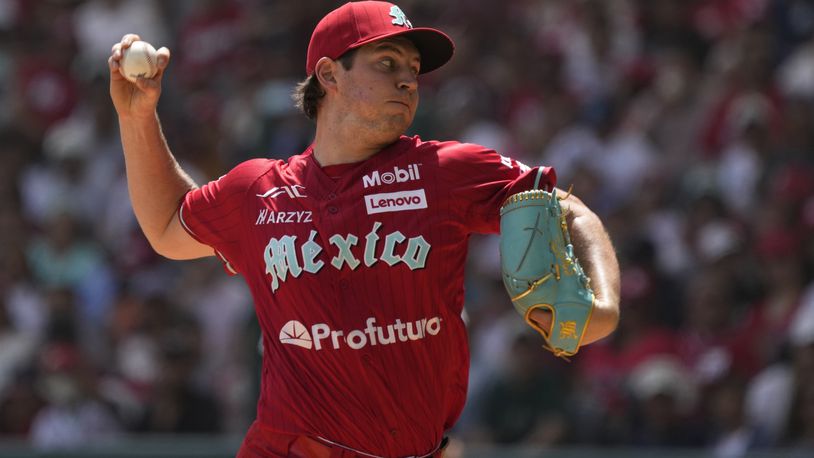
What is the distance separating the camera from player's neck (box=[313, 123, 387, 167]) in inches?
165

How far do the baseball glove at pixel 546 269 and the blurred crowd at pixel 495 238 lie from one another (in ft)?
12.3

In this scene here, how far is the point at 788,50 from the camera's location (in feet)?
30.5

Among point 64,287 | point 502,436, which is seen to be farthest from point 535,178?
point 64,287

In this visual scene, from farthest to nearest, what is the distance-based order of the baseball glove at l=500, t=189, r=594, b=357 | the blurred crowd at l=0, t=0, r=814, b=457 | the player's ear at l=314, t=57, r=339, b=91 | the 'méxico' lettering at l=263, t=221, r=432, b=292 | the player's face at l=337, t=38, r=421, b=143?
the blurred crowd at l=0, t=0, r=814, b=457
the player's ear at l=314, t=57, r=339, b=91
the player's face at l=337, t=38, r=421, b=143
the 'méxico' lettering at l=263, t=221, r=432, b=292
the baseball glove at l=500, t=189, r=594, b=357

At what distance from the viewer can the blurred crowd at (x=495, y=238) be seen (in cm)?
783

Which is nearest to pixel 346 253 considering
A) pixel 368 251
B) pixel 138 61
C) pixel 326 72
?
pixel 368 251

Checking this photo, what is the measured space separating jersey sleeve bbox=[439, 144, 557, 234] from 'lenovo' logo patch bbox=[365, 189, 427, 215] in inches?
4.0

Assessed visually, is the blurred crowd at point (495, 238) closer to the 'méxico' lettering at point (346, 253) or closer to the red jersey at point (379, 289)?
the red jersey at point (379, 289)

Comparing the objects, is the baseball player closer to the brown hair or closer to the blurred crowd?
the brown hair

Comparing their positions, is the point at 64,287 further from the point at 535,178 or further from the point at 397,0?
the point at 535,178

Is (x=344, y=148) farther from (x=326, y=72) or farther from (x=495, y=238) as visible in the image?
(x=495, y=238)

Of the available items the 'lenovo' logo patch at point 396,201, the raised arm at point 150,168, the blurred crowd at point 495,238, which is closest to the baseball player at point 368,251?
the 'lenovo' logo patch at point 396,201

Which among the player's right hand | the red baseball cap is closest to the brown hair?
the red baseball cap

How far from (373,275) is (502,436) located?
4.24 meters
